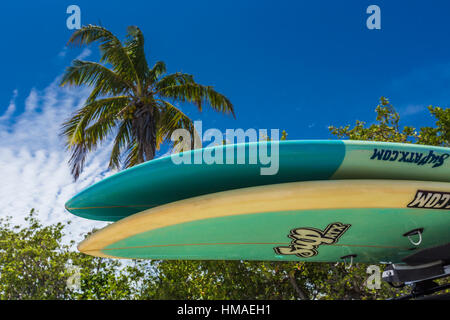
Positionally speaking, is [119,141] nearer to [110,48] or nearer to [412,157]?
[110,48]

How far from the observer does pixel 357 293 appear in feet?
26.8

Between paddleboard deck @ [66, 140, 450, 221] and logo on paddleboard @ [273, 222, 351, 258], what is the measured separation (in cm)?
29

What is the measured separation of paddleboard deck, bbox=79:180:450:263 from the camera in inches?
65.2

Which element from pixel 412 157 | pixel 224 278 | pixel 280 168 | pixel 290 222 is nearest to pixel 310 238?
pixel 290 222

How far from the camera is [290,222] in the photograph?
1841 millimetres

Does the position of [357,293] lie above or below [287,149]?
below

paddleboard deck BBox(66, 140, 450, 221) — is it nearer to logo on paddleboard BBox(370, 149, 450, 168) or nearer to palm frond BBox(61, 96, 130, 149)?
logo on paddleboard BBox(370, 149, 450, 168)

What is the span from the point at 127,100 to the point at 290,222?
8371mm

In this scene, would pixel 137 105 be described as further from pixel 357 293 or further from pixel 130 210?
pixel 130 210

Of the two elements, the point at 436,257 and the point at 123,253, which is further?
the point at 123,253

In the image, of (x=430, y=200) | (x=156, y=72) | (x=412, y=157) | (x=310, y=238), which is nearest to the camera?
(x=430, y=200)

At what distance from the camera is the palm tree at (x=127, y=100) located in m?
8.93

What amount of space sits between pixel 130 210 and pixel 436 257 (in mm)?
1717
